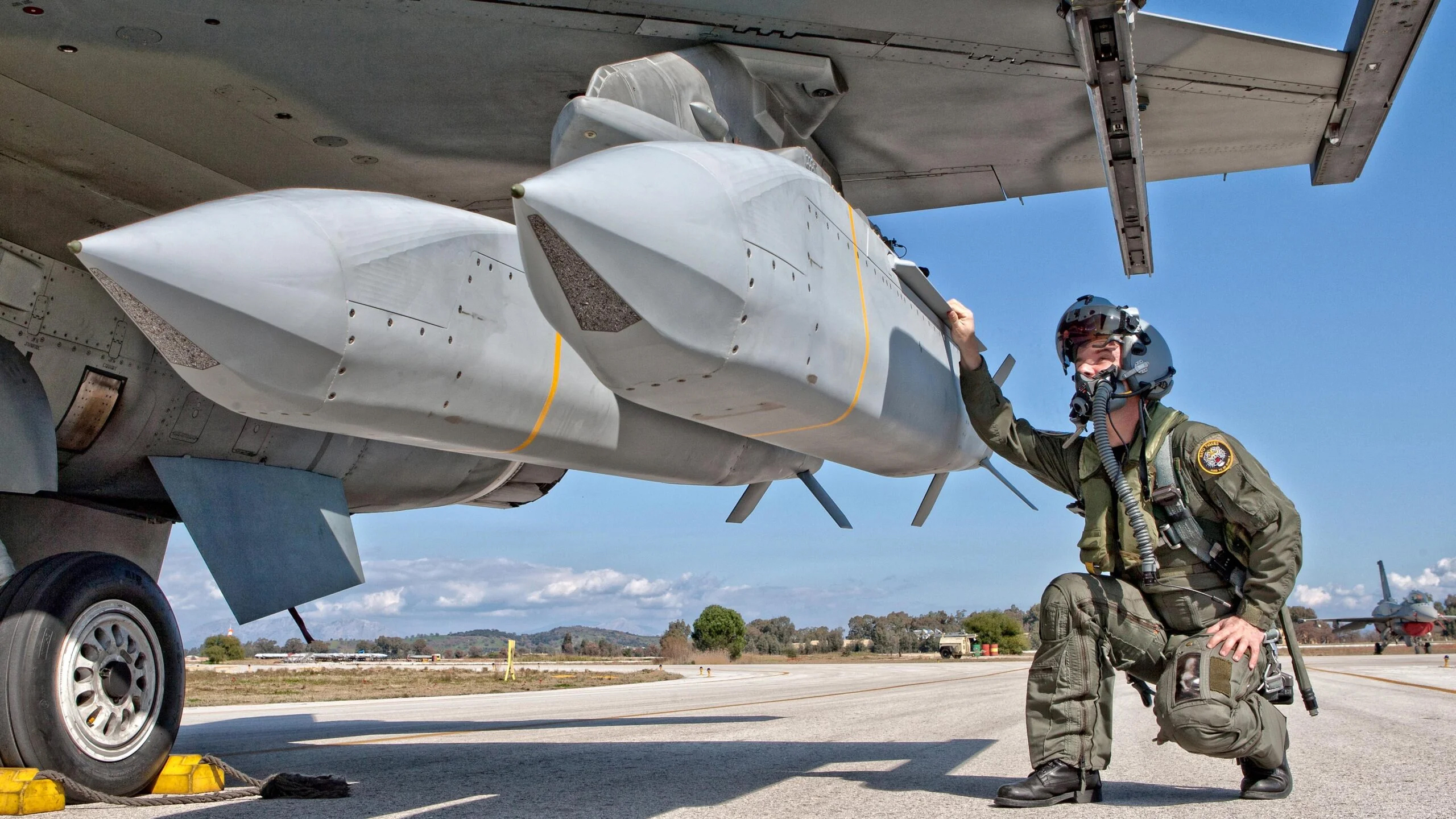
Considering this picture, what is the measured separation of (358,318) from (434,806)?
208 cm

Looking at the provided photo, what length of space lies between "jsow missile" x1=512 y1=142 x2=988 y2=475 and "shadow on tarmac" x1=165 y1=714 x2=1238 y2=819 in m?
1.64

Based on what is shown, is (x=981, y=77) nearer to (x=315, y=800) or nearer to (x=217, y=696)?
(x=315, y=800)

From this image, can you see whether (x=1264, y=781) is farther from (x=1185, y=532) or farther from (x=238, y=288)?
(x=238, y=288)

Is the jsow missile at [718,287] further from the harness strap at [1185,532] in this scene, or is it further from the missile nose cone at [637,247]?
the harness strap at [1185,532]

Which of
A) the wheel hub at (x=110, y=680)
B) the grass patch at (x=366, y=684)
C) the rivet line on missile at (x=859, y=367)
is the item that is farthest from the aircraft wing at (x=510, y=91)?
the grass patch at (x=366, y=684)

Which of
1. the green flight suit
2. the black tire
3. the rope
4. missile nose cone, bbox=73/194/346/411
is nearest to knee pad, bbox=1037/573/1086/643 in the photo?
the green flight suit

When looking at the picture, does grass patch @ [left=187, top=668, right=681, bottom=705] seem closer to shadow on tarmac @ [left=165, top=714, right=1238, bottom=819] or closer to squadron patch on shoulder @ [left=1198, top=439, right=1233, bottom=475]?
shadow on tarmac @ [left=165, top=714, right=1238, bottom=819]

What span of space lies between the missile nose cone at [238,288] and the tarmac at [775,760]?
186 centimetres

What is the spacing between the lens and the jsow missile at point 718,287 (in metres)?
3.50

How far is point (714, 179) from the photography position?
12.8 ft

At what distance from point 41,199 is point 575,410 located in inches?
121

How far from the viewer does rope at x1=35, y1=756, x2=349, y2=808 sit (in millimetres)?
4805

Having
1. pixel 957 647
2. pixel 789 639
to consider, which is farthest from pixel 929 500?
pixel 789 639

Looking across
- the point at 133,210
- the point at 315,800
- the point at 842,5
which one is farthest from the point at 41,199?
the point at 842,5
